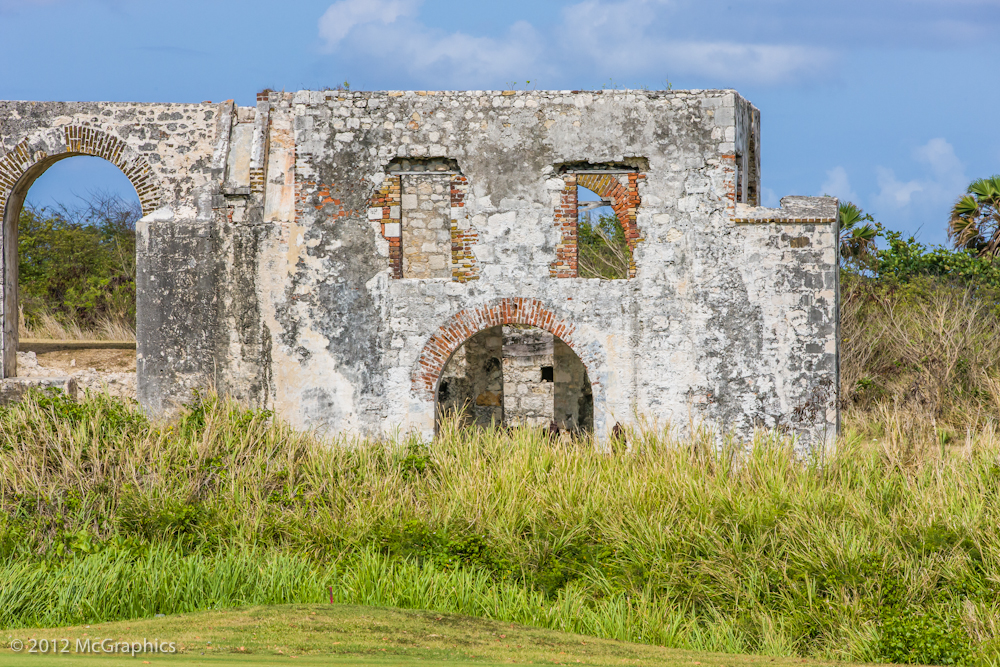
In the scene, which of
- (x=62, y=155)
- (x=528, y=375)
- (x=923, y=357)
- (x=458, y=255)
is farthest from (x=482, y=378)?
(x=62, y=155)

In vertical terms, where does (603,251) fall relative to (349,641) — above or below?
above

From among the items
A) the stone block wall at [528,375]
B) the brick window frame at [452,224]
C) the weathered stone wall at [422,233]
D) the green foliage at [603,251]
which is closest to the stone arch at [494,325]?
the brick window frame at [452,224]

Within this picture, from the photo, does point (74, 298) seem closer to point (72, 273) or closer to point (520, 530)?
point (72, 273)

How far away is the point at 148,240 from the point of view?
11648 mm

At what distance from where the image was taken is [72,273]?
23219 mm

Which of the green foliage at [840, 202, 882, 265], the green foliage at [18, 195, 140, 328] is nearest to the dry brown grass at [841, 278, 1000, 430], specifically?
the green foliage at [840, 202, 882, 265]

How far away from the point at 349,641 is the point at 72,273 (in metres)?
18.8

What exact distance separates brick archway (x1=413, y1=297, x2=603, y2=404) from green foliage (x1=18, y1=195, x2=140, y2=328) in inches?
402

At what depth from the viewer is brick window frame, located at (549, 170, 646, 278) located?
11438 mm

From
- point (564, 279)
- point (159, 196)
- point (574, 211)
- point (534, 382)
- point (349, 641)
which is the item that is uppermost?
point (159, 196)

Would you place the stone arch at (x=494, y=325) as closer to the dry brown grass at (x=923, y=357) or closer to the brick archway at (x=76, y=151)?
the brick archway at (x=76, y=151)

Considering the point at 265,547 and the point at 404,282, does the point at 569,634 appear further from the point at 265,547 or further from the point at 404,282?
the point at 404,282

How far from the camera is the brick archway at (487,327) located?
11.4 m

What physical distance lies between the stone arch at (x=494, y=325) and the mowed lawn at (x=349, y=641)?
154 inches
